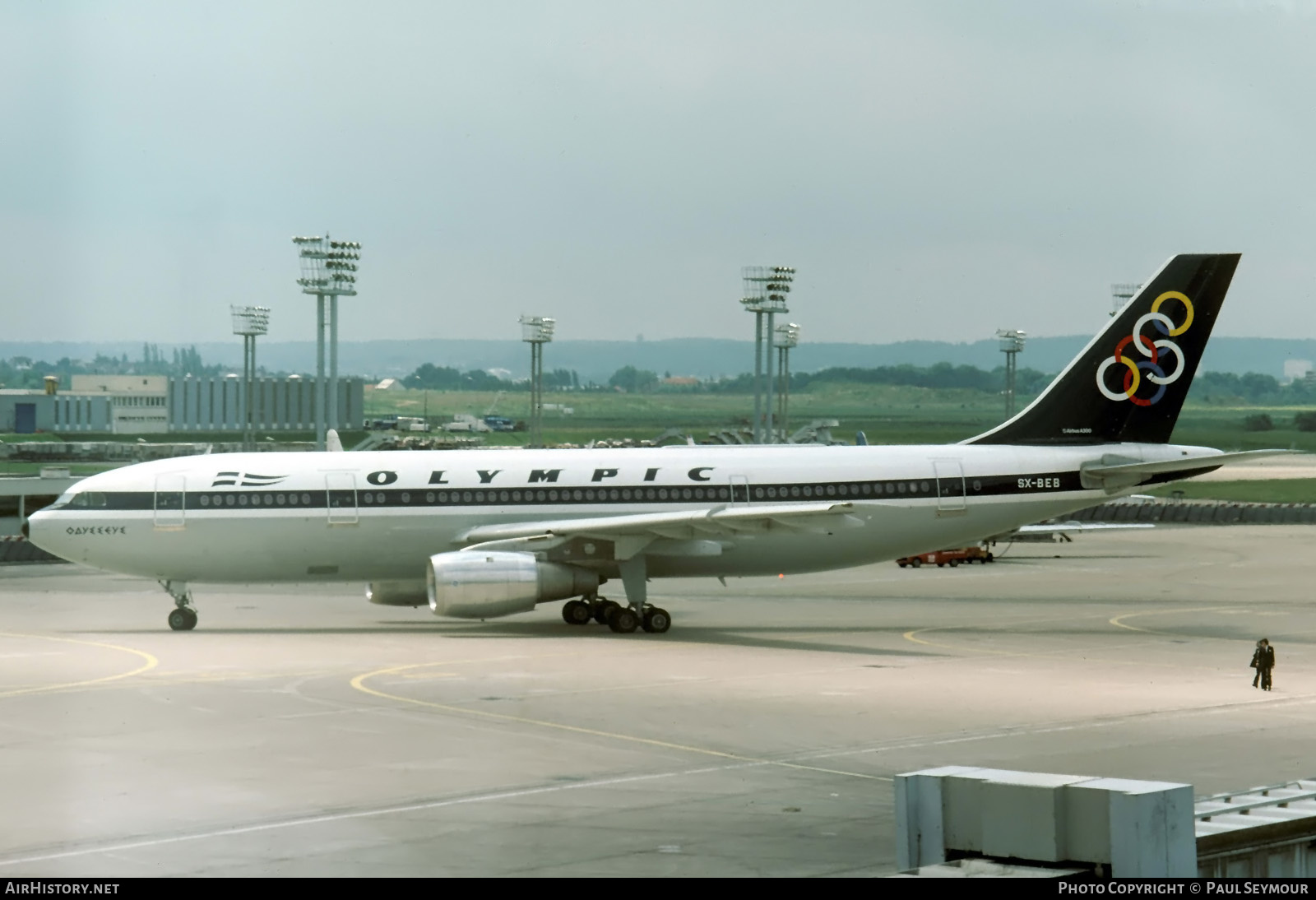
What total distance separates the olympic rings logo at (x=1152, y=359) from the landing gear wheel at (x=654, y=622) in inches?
504

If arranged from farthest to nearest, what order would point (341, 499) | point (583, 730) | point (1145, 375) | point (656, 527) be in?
point (1145, 375)
point (341, 499)
point (656, 527)
point (583, 730)

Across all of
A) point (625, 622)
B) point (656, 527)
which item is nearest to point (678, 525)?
point (656, 527)

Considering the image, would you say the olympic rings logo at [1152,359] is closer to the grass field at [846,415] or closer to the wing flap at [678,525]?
the wing flap at [678,525]

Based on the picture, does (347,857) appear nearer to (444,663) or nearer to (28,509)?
(444,663)

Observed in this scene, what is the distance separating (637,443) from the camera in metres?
88.8

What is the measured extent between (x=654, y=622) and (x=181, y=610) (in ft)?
37.0

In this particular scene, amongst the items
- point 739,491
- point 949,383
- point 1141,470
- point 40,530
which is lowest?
point 40,530

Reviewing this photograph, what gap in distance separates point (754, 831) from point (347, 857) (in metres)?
4.39

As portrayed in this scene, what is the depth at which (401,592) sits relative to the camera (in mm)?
40219

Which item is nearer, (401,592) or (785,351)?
(401,592)

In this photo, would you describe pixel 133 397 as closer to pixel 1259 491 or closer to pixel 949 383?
pixel 949 383

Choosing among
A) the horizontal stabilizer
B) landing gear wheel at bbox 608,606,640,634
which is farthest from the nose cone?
the horizontal stabilizer

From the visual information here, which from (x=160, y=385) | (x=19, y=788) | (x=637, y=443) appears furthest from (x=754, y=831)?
(x=160, y=385)

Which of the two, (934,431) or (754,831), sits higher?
(934,431)
